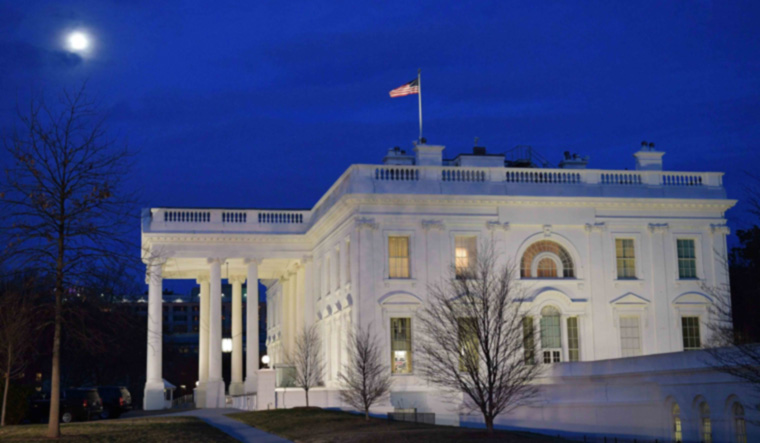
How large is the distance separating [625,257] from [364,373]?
1836 centimetres

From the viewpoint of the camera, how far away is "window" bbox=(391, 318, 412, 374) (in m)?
47.6

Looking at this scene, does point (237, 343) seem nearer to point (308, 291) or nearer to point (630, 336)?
point (308, 291)

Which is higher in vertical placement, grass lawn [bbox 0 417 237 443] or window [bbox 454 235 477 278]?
window [bbox 454 235 477 278]

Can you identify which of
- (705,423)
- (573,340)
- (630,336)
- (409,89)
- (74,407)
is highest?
(409,89)

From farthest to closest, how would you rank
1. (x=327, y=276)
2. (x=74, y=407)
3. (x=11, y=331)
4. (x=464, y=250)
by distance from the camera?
(x=327, y=276) → (x=464, y=250) → (x=74, y=407) → (x=11, y=331)

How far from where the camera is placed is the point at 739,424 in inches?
1221

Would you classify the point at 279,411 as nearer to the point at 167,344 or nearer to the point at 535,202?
the point at 535,202

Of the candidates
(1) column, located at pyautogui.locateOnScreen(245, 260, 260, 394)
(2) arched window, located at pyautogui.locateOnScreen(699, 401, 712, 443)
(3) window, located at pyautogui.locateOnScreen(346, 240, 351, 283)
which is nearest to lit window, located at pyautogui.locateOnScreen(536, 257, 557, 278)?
(3) window, located at pyautogui.locateOnScreen(346, 240, 351, 283)

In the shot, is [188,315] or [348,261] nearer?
[348,261]

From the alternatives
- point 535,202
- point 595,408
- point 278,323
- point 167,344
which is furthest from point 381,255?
point 167,344

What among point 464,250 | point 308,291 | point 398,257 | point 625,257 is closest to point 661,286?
point 625,257

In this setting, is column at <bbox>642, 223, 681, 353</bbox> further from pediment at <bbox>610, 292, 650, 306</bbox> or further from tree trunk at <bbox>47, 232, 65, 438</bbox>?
tree trunk at <bbox>47, 232, 65, 438</bbox>

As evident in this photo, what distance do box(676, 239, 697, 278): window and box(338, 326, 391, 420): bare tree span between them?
16813 millimetres

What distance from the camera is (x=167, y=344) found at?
119875 millimetres
